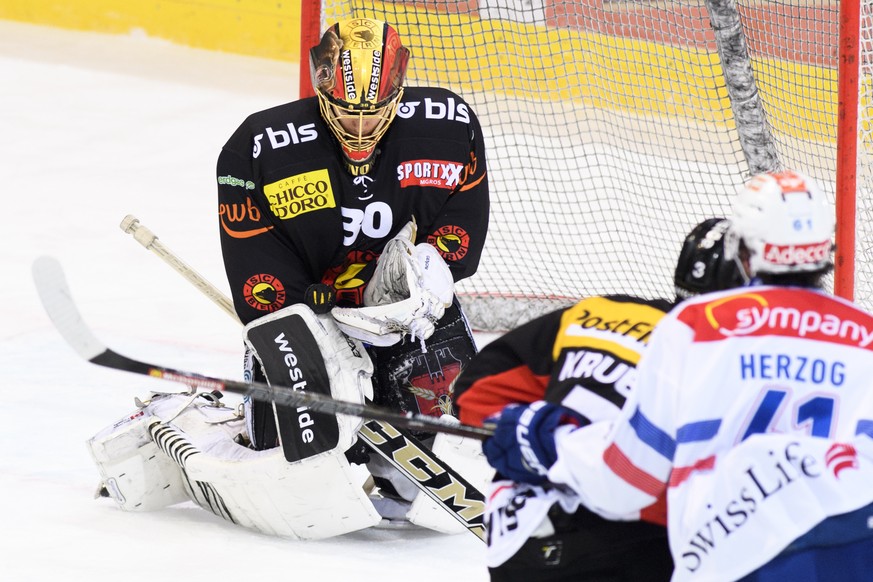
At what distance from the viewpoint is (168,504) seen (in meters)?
3.19

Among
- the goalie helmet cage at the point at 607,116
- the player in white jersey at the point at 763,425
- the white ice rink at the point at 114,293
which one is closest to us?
the player in white jersey at the point at 763,425

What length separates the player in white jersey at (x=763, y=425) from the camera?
1.62 metres

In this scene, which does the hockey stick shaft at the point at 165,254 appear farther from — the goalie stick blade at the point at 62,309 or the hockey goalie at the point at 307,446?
the goalie stick blade at the point at 62,309

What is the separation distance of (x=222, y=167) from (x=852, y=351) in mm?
1689

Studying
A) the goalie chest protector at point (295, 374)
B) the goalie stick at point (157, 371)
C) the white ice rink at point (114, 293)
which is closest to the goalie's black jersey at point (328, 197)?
the goalie chest protector at point (295, 374)

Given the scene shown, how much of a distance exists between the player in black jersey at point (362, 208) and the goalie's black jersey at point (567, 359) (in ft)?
3.17

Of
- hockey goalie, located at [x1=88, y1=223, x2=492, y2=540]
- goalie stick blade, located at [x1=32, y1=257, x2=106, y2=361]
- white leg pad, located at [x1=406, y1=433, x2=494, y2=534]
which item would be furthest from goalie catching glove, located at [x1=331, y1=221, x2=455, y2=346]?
goalie stick blade, located at [x1=32, y1=257, x2=106, y2=361]

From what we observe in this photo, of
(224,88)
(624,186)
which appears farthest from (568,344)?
(224,88)

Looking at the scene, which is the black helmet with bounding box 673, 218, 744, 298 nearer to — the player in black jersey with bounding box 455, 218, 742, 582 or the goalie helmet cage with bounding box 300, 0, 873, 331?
the player in black jersey with bounding box 455, 218, 742, 582

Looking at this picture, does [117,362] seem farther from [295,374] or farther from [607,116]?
[607,116]

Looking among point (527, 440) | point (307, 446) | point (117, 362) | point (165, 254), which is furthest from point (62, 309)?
point (165, 254)

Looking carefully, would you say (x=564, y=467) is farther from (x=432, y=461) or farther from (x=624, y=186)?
(x=624, y=186)

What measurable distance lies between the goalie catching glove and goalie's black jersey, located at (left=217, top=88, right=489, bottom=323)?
0.29 feet

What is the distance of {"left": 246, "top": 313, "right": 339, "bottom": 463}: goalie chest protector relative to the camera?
2910 millimetres
